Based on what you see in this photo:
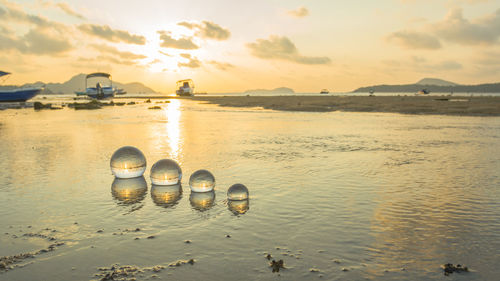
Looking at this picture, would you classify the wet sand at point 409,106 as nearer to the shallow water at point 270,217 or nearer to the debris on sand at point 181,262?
the shallow water at point 270,217

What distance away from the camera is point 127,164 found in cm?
1247

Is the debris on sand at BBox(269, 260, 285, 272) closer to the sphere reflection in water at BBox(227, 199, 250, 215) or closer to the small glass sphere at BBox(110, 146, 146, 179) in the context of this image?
the sphere reflection in water at BBox(227, 199, 250, 215)

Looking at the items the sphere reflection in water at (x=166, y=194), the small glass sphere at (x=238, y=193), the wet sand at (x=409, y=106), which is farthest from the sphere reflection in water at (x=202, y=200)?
the wet sand at (x=409, y=106)

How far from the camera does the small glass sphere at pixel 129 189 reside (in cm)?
1040

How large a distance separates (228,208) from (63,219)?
399 centimetres

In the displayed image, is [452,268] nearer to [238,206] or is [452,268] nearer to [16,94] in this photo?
[238,206]

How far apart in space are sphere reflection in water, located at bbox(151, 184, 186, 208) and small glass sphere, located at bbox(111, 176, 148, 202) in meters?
0.34

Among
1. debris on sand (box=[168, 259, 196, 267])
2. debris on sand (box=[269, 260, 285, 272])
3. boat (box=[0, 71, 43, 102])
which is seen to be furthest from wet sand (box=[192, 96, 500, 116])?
debris on sand (box=[168, 259, 196, 267])

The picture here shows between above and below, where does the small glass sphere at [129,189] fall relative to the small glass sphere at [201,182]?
below

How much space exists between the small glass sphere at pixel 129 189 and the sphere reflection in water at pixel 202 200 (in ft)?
5.01

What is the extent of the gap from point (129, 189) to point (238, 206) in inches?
154

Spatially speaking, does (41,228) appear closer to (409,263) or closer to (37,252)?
(37,252)

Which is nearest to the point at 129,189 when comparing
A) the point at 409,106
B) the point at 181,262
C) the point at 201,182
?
the point at 201,182

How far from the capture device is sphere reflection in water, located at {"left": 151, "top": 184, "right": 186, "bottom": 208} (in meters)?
10.0
